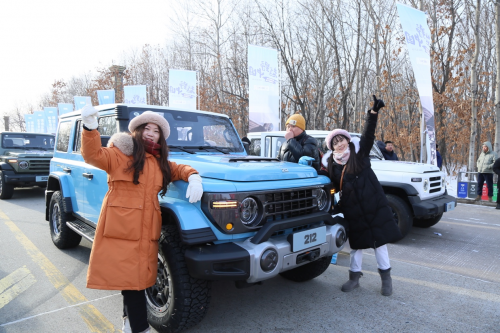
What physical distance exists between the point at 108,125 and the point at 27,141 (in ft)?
31.2

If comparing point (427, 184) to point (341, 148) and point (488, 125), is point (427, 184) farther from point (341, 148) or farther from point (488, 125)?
point (488, 125)

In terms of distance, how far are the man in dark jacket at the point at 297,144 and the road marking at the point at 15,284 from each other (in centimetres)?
338

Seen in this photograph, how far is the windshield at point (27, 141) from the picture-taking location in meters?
10.7

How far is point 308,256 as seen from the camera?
2.79m

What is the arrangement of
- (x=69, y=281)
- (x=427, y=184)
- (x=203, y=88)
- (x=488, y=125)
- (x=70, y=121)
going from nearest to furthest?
(x=69, y=281), (x=70, y=121), (x=427, y=184), (x=488, y=125), (x=203, y=88)

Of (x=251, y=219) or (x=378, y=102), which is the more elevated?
(x=378, y=102)

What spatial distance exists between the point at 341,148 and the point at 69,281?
11.4 ft

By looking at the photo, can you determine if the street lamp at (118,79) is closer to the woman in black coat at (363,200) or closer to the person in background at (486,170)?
the person in background at (486,170)

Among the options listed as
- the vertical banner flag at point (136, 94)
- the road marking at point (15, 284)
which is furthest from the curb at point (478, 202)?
the vertical banner flag at point (136, 94)

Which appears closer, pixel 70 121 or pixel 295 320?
pixel 295 320

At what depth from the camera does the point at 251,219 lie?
2662 millimetres

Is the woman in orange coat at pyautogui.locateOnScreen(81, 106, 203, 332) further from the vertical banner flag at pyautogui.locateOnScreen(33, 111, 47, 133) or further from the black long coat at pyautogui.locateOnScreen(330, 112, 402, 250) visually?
the vertical banner flag at pyautogui.locateOnScreen(33, 111, 47, 133)

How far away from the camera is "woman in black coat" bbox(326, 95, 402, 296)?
3400mm

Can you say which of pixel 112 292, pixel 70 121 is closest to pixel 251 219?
pixel 112 292
